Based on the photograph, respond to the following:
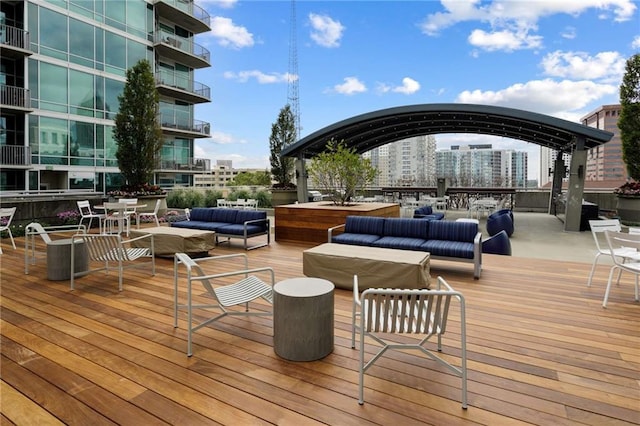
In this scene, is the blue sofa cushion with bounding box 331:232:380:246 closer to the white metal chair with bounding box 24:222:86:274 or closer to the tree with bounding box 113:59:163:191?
the white metal chair with bounding box 24:222:86:274

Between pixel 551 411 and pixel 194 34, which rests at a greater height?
pixel 194 34

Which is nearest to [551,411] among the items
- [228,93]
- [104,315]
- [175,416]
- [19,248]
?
[175,416]

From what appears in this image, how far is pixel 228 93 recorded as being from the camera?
982 inches

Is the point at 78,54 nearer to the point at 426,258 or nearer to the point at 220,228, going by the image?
the point at 220,228

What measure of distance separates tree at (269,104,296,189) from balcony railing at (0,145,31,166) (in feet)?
32.8

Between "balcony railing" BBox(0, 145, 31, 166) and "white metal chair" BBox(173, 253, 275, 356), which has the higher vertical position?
"balcony railing" BBox(0, 145, 31, 166)

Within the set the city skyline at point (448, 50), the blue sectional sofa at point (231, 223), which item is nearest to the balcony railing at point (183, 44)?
the city skyline at point (448, 50)

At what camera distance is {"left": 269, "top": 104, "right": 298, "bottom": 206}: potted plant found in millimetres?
15312

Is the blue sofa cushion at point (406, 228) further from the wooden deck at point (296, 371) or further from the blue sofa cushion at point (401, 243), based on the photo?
the wooden deck at point (296, 371)

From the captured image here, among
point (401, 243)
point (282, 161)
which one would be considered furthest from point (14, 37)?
point (401, 243)

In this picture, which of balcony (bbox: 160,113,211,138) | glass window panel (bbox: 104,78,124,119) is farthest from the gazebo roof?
balcony (bbox: 160,113,211,138)

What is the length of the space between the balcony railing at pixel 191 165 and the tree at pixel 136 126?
9.35 m

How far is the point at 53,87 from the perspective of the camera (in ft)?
51.4

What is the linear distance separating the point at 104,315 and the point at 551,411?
3.90 meters
